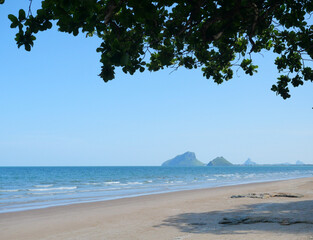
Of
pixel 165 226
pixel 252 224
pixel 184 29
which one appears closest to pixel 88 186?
pixel 165 226

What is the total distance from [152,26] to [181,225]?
6604 mm

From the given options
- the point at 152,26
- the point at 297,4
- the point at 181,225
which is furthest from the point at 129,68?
the point at 181,225

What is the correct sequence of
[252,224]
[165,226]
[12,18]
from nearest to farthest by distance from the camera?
[12,18]
[252,224]
[165,226]

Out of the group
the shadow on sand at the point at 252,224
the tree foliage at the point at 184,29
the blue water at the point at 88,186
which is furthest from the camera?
the blue water at the point at 88,186

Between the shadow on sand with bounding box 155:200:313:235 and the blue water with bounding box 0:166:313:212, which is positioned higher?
the shadow on sand with bounding box 155:200:313:235

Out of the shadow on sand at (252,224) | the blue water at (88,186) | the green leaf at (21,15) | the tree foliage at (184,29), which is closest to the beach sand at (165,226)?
the shadow on sand at (252,224)

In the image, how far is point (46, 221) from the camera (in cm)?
1230

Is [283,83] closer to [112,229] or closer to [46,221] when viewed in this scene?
[112,229]

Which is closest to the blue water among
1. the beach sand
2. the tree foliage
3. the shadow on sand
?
the beach sand

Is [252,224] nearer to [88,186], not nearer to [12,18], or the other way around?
[12,18]

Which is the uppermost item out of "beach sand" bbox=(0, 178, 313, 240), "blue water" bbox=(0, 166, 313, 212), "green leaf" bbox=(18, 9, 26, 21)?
"green leaf" bbox=(18, 9, 26, 21)

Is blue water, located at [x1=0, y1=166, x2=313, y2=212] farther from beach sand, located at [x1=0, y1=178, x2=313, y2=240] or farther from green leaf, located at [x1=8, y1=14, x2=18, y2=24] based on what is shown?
green leaf, located at [x1=8, y1=14, x2=18, y2=24]

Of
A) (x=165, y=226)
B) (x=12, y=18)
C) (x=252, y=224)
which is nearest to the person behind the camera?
(x=12, y=18)

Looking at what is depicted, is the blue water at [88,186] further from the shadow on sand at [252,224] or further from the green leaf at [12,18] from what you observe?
the green leaf at [12,18]
